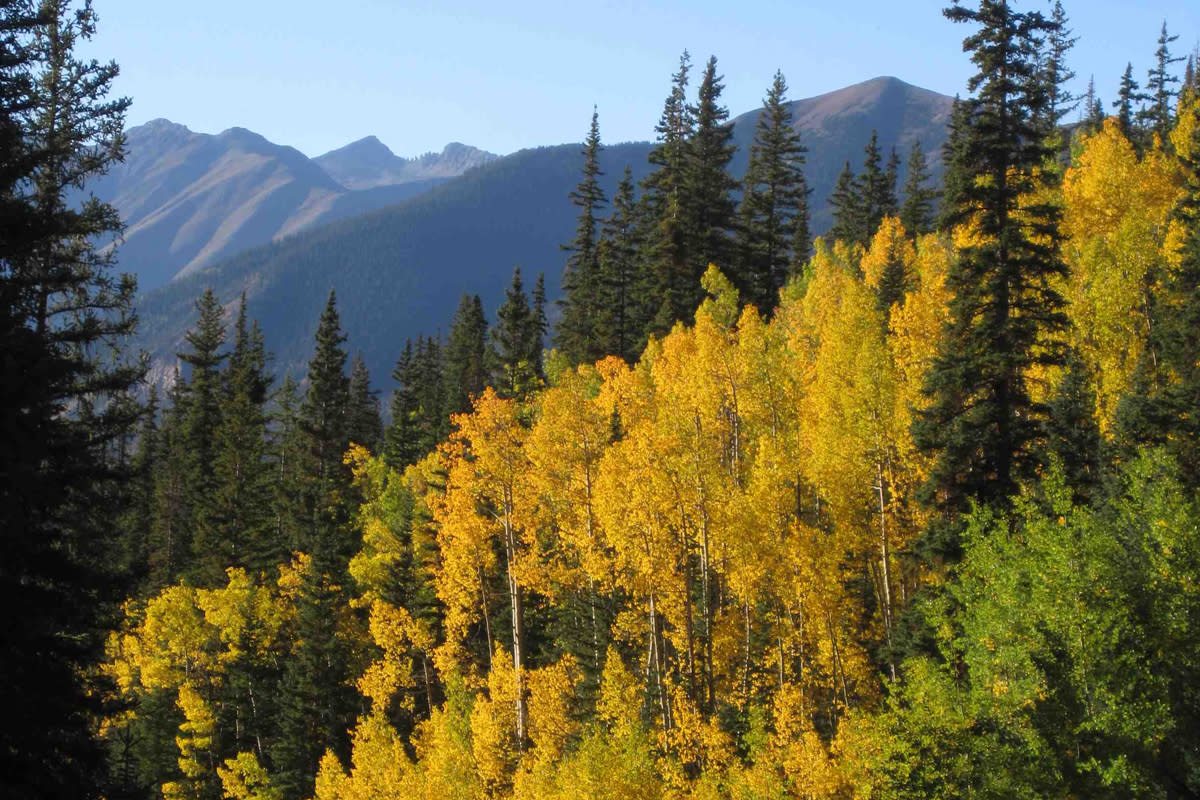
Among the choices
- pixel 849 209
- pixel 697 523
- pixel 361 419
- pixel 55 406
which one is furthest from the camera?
pixel 361 419

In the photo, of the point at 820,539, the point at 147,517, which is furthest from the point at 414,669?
the point at 147,517

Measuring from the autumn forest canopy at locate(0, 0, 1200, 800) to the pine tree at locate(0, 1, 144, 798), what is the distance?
3.2 inches

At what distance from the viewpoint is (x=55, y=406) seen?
15.4 meters

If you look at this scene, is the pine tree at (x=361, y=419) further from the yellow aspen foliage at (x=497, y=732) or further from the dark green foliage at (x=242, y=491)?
the yellow aspen foliage at (x=497, y=732)

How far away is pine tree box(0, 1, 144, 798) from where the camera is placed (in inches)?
514

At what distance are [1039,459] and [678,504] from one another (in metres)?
10.8

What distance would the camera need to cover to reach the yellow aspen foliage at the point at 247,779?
139 ft

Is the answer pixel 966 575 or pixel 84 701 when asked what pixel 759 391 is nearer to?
pixel 966 575

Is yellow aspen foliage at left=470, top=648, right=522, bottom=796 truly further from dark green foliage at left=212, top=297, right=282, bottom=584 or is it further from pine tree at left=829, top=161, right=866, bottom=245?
pine tree at left=829, top=161, right=866, bottom=245

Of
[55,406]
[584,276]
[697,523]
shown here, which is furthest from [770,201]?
[55,406]

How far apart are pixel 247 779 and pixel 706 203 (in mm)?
39145

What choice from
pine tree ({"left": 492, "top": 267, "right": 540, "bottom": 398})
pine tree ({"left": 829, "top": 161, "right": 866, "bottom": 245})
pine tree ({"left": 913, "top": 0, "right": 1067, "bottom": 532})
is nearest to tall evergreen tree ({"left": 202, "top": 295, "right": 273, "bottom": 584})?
pine tree ({"left": 492, "top": 267, "right": 540, "bottom": 398})

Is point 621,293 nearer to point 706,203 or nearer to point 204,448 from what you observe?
point 706,203

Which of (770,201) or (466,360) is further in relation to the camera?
(466,360)
